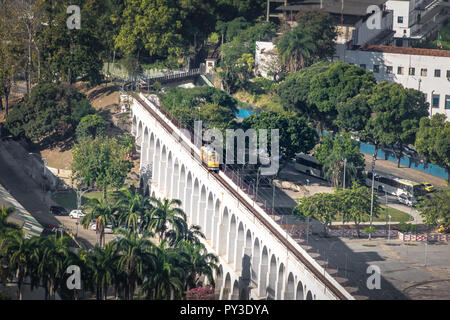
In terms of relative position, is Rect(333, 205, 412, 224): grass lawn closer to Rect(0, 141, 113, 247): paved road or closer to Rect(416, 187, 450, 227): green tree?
Rect(416, 187, 450, 227): green tree

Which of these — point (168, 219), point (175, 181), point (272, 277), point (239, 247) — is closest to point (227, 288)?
point (239, 247)

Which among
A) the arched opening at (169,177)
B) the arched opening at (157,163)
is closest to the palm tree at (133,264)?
the arched opening at (169,177)

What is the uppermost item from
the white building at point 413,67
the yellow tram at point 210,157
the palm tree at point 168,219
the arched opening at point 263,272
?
the white building at point 413,67

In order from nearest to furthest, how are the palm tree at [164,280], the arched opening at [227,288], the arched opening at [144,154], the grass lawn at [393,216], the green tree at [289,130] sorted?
the palm tree at [164,280], the arched opening at [227,288], the grass lawn at [393,216], the green tree at [289,130], the arched opening at [144,154]

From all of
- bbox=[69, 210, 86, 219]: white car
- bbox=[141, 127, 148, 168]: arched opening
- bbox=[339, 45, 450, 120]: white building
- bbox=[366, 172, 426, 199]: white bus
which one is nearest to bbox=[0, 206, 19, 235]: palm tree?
bbox=[69, 210, 86, 219]: white car

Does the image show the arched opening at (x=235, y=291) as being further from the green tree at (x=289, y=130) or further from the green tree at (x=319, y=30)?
the green tree at (x=319, y=30)

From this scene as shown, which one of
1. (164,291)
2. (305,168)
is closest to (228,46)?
(305,168)
